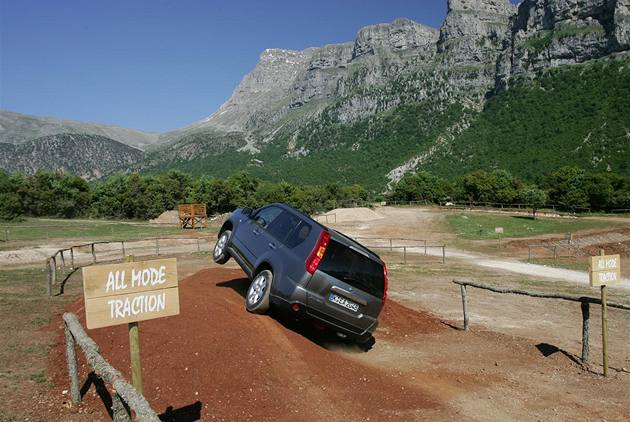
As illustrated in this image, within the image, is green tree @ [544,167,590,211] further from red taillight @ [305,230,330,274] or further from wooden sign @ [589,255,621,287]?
red taillight @ [305,230,330,274]

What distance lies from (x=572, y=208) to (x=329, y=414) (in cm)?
7260

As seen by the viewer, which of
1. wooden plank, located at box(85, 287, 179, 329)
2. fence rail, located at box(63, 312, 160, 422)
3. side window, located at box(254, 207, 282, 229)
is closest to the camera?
fence rail, located at box(63, 312, 160, 422)

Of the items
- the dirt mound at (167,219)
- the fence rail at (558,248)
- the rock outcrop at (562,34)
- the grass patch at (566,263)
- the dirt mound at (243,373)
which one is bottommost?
the fence rail at (558,248)

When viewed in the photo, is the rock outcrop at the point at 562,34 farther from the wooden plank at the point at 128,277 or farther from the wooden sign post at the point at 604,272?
the wooden plank at the point at 128,277

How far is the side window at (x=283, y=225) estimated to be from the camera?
9031 mm

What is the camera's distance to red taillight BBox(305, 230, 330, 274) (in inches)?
308

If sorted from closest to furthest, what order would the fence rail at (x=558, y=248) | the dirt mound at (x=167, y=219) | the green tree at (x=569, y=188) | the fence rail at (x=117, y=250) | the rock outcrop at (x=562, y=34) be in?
1. the fence rail at (x=117, y=250)
2. the fence rail at (x=558, y=248)
3. the dirt mound at (x=167, y=219)
4. the green tree at (x=569, y=188)
5. the rock outcrop at (x=562, y=34)

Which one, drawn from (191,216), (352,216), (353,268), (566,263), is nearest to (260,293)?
A: (353,268)

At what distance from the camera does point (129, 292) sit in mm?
4664

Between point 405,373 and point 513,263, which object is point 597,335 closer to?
point 405,373

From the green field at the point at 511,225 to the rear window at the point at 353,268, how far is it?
34938 millimetres

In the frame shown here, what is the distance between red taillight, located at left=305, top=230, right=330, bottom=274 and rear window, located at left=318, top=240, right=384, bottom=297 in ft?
0.24

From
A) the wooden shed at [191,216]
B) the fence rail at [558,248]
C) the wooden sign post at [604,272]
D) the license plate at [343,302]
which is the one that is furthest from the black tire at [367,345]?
the wooden shed at [191,216]

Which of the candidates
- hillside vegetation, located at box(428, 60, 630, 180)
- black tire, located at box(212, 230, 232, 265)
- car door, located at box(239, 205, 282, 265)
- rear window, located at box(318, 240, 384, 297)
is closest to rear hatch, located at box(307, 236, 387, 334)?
rear window, located at box(318, 240, 384, 297)
